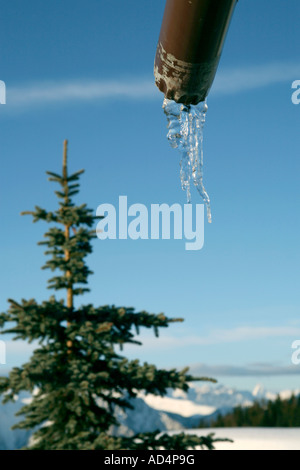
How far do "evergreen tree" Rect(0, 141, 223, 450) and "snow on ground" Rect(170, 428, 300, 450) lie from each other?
538cm

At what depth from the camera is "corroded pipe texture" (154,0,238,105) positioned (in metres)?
0.89

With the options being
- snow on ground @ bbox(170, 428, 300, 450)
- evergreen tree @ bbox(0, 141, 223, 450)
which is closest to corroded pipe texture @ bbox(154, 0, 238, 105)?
evergreen tree @ bbox(0, 141, 223, 450)

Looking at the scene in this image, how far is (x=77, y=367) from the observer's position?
1019 cm

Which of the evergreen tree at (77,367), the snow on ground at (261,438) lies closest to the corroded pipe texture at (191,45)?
the evergreen tree at (77,367)

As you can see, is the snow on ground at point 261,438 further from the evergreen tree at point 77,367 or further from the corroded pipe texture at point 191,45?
the corroded pipe texture at point 191,45

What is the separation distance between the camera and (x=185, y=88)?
1.06 meters

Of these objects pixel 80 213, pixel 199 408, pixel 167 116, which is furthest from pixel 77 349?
pixel 199 408

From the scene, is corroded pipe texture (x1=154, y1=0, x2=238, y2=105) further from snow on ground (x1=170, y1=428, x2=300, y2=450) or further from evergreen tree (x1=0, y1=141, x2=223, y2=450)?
snow on ground (x1=170, y1=428, x2=300, y2=450)

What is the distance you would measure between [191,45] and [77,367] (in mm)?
9683

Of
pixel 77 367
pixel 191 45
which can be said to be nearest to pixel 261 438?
pixel 77 367

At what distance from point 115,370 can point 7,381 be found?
77.4 inches

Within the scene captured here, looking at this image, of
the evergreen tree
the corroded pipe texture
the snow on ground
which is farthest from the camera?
the snow on ground
